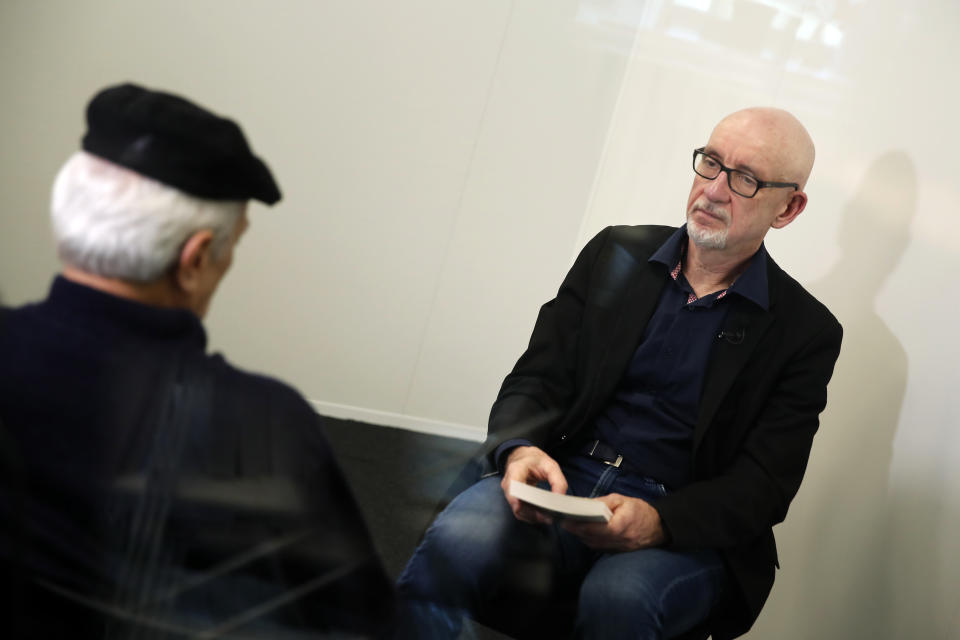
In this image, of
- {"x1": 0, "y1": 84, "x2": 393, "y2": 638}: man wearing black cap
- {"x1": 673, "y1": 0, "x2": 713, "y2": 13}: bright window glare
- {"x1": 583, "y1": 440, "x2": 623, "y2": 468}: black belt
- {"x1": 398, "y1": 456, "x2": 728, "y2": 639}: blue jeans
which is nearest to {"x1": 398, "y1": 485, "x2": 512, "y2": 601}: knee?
{"x1": 398, "y1": 456, "x2": 728, "y2": 639}: blue jeans

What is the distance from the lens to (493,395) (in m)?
1.86

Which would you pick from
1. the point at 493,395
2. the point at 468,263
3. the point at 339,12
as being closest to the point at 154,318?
the point at 339,12

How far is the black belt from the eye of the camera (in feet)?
6.60

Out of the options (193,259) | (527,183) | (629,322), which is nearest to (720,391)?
(629,322)

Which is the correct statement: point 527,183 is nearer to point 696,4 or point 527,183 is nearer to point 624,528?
point 624,528

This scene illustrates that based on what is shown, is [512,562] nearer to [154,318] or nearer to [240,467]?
[240,467]

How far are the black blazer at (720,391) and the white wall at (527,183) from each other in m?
0.09

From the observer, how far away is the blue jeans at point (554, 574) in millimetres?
1771

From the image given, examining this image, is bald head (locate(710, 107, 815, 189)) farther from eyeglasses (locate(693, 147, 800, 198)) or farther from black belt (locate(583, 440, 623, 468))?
black belt (locate(583, 440, 623, 468))

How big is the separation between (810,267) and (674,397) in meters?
0.78

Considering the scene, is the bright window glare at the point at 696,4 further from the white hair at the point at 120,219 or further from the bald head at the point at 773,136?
the white hair at the point at 120,219

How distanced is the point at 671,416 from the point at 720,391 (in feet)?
0.38

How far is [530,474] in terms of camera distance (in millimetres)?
1894

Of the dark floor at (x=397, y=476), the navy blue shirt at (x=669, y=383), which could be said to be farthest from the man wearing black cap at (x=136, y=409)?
the navy blue shirt at (x=669, y=383)
